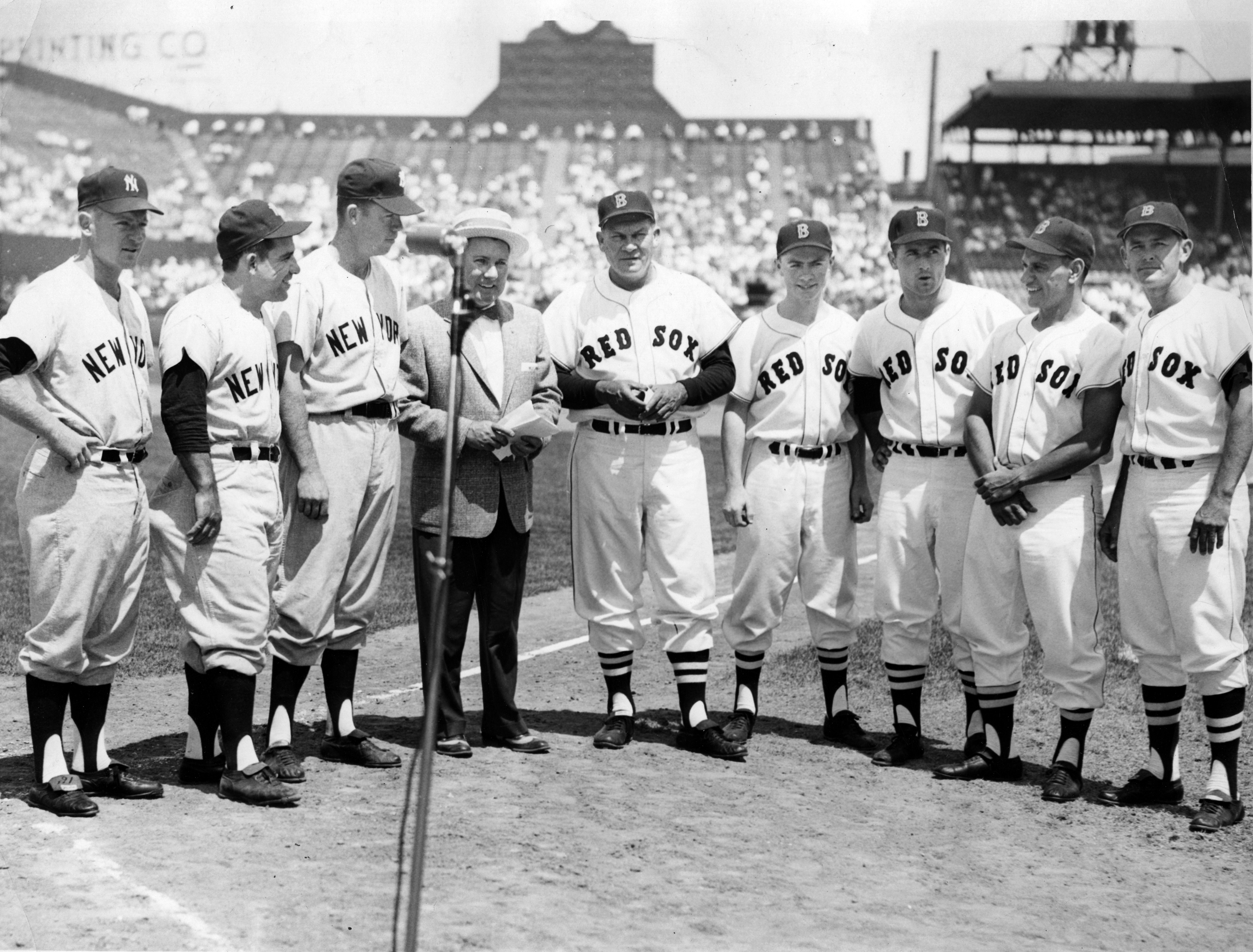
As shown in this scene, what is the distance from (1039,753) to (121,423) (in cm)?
348

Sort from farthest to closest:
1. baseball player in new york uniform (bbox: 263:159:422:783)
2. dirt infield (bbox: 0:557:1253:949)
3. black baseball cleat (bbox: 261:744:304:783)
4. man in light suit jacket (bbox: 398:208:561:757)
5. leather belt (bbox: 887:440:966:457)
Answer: leather belt (bbox: 887:440:966:457)
man in light suit jacket (bbox: 398:208:561:757)
baseball player in new york uniform (bbox: 263:159:422:783)
black baseball cleat (bbox: 261:744:304:783)
dirt infield (bbox: 0:557:1253:949)

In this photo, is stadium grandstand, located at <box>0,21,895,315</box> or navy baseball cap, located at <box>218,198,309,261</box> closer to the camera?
navy baseball cap, located at <box>218,198,309,261</box>

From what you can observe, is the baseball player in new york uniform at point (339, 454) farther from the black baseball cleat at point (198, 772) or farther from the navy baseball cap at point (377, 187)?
the black baseball cleat at point (198, 772)

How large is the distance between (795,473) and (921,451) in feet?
1.54

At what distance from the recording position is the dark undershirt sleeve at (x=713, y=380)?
512 centimetres

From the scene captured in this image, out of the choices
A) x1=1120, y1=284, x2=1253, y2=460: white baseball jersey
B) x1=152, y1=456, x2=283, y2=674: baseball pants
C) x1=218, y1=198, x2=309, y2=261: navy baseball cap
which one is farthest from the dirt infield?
x1=218, y1=198, x2=309, y2=261: navy baseball cap

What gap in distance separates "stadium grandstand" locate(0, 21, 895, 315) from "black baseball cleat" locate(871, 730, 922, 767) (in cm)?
2515

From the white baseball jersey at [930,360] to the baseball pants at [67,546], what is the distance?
264 centimetres

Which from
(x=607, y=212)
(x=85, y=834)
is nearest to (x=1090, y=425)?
(x=607, y=212)

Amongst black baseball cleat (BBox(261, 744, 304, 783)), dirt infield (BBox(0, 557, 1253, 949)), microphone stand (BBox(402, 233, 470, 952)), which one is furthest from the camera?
black baseball cleat (BBox(261, 744, 304, 783))

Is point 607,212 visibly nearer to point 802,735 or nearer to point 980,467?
point 980,467

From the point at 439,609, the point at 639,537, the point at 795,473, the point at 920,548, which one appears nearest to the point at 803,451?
the point at 795,473

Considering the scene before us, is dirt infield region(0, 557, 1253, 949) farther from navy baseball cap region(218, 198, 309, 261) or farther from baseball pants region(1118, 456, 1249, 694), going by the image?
navy baseball cap region(218, 198, 309, 261)

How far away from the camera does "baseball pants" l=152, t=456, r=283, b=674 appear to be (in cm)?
429
